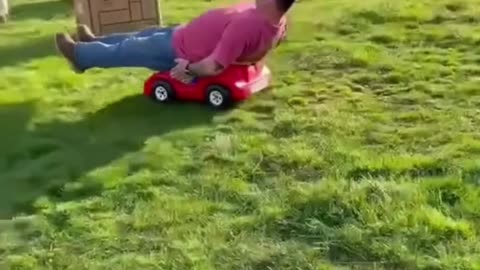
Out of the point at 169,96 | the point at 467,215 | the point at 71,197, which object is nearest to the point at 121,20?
the point at 169,96

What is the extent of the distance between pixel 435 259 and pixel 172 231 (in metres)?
0.76

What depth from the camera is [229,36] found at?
12.3 feet

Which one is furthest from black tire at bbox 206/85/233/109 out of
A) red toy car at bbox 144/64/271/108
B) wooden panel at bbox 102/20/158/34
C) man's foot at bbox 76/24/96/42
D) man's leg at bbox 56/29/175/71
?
wooden panel at bbox 102/20/158/34

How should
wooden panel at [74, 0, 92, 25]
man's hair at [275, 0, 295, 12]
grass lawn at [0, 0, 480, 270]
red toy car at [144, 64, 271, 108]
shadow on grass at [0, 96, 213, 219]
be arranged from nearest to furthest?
grass lawn at [0, 0, 480, 270], shadow on grass at [0, 96, 213, 219], man's hair at [275, 0, 295, 12], red toy car at [144, 64, 271, 108], wooden panel at [74, 0, 92, 25]

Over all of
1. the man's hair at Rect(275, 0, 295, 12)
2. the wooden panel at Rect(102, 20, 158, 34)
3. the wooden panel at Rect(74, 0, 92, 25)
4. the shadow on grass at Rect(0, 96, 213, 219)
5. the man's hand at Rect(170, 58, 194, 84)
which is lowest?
the shadow on grass at Rect(0, 96, 213, 219)

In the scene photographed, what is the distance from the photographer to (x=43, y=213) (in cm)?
301

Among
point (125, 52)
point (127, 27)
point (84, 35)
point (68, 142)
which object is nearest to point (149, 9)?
point (127, 27)

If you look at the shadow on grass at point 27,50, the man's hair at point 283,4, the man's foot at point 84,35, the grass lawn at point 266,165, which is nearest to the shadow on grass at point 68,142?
the grass lawn at point 266,165

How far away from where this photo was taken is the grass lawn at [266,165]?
8.84ft

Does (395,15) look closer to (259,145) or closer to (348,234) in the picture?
(259,145)

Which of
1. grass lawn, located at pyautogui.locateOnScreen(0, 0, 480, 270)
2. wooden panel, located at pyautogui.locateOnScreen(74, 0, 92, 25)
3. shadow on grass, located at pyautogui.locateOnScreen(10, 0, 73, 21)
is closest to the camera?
grass lawn, located at pyautogui.locateOnScreen(0, 0, 480, 270)

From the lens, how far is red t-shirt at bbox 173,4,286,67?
377cm

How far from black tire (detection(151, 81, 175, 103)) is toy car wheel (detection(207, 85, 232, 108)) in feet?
0.59

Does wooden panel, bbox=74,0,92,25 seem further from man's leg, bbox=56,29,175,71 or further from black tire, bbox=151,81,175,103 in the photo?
black tire, bbox=151,81,175,103
